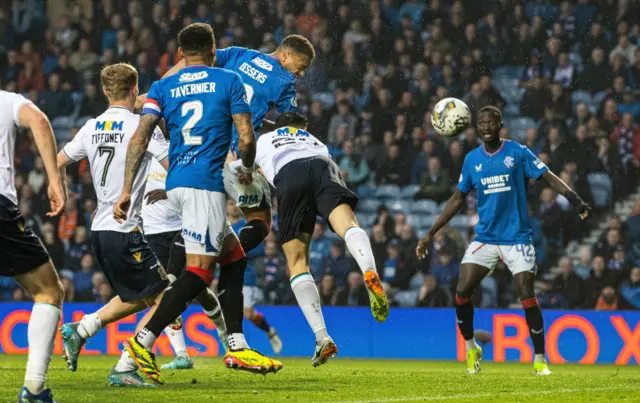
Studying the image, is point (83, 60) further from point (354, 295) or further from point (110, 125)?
point (110, 125)

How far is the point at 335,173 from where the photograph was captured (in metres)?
8.21

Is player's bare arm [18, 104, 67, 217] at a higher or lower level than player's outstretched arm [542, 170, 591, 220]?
higher

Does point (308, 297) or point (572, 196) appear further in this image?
point (572, 196)

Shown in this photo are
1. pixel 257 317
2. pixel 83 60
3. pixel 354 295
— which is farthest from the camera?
pixel 83 60

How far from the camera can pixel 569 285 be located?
49.8ft

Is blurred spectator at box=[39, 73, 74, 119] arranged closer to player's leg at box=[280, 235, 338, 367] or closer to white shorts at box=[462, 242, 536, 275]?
white shorts at box=[462, 242, 536, 275]

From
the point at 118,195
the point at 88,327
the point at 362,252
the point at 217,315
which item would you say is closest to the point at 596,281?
the point at 217,315

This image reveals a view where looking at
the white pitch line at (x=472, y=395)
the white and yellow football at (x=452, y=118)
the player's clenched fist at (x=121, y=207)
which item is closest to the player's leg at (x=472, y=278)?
the white and yellow football at (x=452, y=118)

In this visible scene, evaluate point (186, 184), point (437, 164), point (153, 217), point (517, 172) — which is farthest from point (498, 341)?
point (186, 184)

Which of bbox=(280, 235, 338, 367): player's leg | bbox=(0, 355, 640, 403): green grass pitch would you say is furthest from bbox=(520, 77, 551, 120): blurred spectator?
bbox=(280, 235, 338, 367): player's leg

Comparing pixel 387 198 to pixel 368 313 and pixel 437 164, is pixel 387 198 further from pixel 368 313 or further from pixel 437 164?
pixel 368 313

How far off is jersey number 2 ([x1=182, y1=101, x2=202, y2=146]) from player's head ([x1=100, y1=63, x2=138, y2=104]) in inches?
34.9

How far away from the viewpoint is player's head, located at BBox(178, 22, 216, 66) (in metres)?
7.19

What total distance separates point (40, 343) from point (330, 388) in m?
2.20
